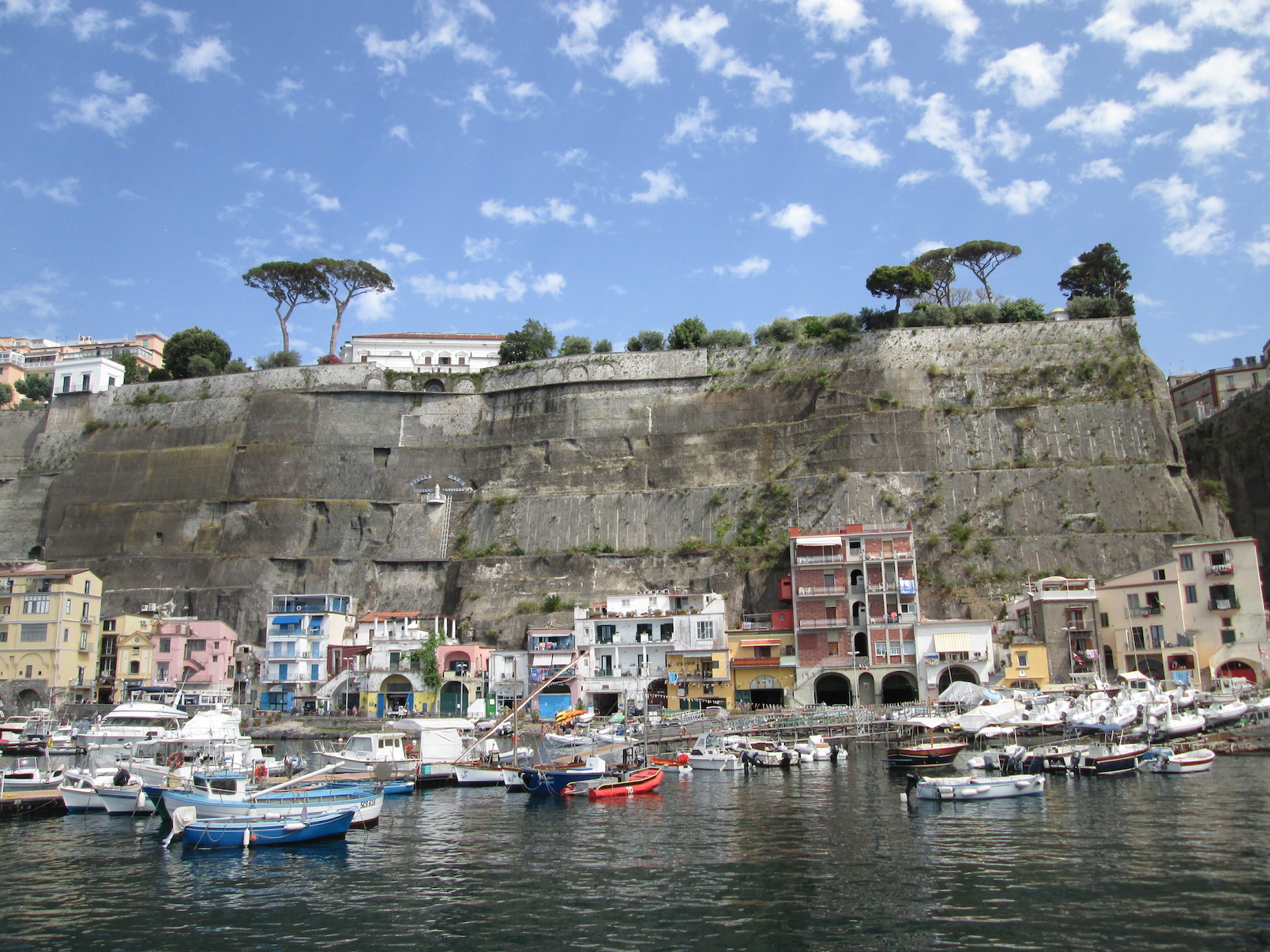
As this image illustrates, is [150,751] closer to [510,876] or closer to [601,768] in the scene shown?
[601,768]

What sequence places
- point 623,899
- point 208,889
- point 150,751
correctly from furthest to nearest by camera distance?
point 150,751 < point 208,889 < point 623,899

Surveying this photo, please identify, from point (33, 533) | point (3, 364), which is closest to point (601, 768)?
point (33, 533)

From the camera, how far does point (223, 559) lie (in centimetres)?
6950

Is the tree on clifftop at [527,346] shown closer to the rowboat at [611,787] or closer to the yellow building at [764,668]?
the yellow building at [764,668]

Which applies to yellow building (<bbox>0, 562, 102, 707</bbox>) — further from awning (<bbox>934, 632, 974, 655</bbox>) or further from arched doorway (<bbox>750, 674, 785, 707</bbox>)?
awning (<bbox>934, 632, 974, 655</bbox>)

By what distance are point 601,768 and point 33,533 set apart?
61.3 metres

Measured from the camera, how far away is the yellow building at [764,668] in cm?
5797

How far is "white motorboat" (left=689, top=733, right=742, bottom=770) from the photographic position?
42.0m

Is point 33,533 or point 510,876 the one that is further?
point 33,533

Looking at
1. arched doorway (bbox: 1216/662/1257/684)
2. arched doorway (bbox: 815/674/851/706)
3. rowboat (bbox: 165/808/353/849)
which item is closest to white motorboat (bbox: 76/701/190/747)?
rowboat (bbox: 165/808/353/849)

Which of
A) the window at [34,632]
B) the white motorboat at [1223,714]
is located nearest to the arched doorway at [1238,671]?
the white motorboat at [1223,714]

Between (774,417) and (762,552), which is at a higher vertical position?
(774,417)

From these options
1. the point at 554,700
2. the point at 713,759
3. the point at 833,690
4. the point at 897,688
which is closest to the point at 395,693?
the point at 554,700

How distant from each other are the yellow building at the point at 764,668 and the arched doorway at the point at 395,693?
19260 mm
